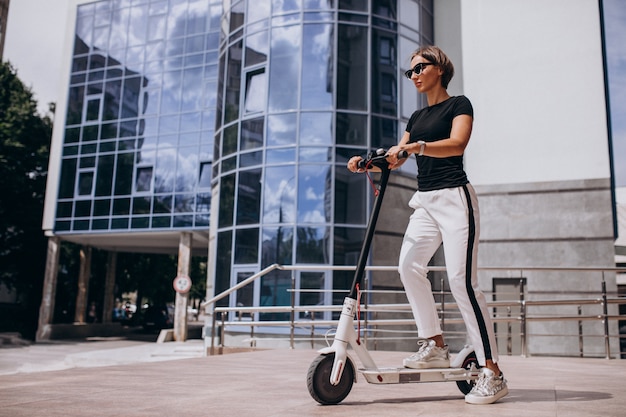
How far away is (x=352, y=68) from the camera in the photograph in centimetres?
1664

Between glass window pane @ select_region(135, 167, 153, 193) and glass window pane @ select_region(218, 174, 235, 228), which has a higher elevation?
glass window pane @ select_region(135, 167, 153, 193)

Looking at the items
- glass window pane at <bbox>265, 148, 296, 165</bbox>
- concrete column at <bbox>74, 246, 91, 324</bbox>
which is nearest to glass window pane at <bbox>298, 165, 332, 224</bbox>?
glass window pane at <bbox>265, 148, 296, 165</bbox>

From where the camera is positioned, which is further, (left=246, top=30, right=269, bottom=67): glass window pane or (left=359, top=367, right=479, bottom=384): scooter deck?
(left=246, top=30, right=269, bottom=67): glass window pane

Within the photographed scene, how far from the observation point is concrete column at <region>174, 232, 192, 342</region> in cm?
2391

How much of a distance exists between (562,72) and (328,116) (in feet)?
19.4

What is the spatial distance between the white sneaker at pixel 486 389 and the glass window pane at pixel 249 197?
13.3m

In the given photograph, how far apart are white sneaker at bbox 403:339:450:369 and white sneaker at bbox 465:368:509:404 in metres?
0.21

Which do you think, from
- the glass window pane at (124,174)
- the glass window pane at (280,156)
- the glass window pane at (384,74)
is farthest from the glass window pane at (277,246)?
the glass window pane at (124,174)

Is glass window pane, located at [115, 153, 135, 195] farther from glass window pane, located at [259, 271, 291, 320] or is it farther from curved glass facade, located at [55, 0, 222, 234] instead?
glass window pane, located at [259, 271, 291, 320]

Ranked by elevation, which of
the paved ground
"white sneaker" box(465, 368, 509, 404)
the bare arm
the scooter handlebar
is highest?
the bare arm

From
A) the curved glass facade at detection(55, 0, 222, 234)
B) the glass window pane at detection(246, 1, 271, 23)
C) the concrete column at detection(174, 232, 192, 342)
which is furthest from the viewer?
the curved glass facade at detection(55, 0, 222, 234)

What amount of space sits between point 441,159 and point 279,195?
12885 mm

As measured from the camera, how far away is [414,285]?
3568 millimetres

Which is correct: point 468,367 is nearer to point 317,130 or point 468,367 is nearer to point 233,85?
point 317,130
